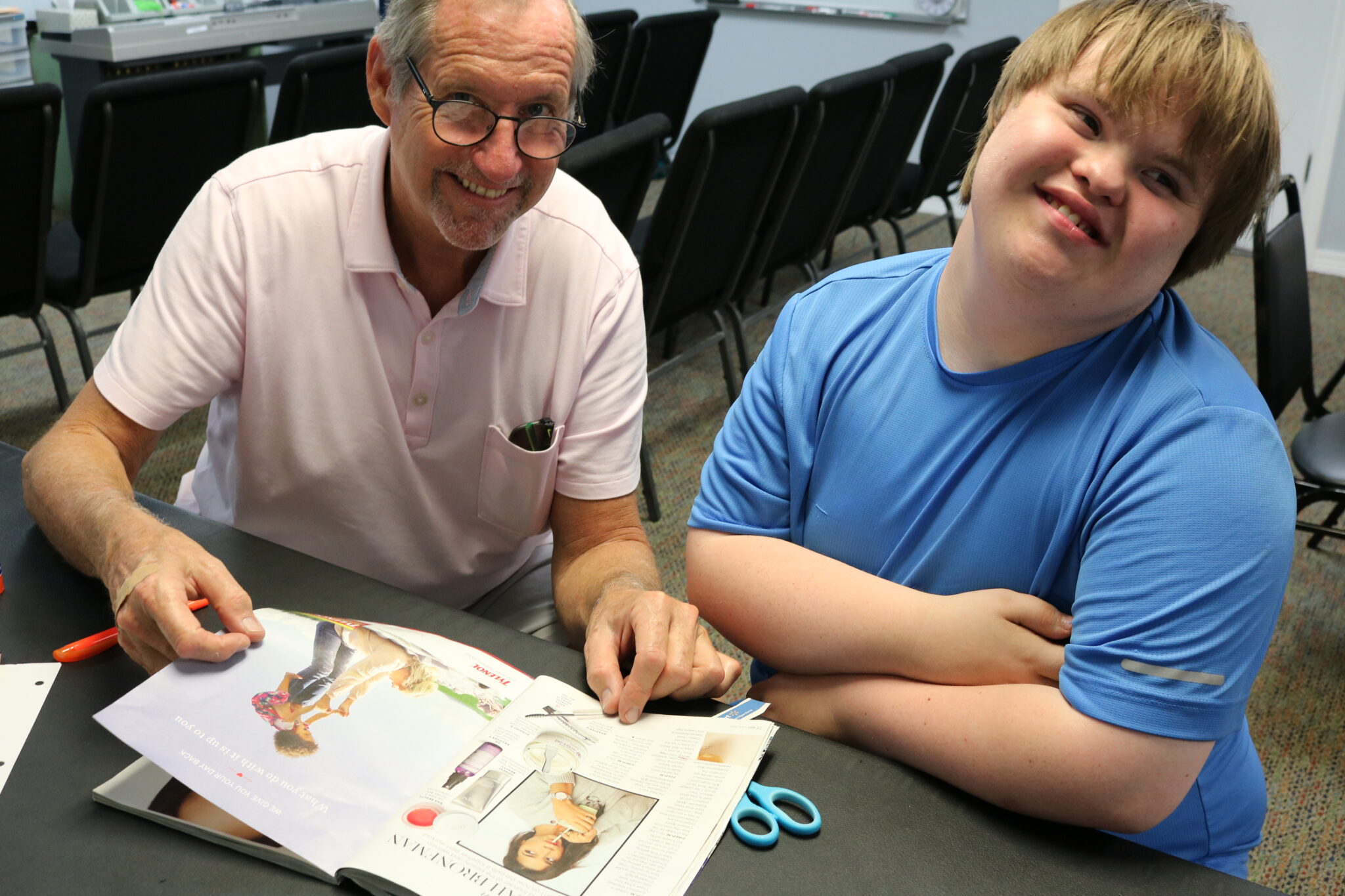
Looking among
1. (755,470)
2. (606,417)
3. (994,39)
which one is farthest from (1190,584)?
(994,39)

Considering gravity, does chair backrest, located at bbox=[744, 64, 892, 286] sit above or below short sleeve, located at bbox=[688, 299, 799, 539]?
below

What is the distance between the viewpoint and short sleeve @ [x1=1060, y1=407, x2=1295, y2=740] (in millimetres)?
822

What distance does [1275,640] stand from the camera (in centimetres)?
237

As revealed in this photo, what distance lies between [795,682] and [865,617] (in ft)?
0.35

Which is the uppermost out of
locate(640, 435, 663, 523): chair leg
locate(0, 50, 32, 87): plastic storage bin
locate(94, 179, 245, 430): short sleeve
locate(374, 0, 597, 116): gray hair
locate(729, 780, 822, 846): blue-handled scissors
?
locate(374, 0, 597, 116): gray hair

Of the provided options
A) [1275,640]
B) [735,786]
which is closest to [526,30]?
[735,786]

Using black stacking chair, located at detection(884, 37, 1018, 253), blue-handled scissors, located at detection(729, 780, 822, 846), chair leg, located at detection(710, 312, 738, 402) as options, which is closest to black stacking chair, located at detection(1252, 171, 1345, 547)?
chair leg, located at detection(710, 312, 738, 402)

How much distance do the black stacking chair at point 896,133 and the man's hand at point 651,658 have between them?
8.92ft

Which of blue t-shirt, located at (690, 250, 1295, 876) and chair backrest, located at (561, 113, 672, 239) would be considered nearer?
blue t-shirt, located at (690, 250, 1295, 876)

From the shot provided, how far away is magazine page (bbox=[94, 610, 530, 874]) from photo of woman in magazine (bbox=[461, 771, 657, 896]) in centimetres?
7

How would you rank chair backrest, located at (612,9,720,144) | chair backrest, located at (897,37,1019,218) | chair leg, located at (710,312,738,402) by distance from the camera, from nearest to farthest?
chair leg, located at (710,312,738,402) → chair backrest, located at (897,37,1019,218) → chair backrest, located at (612,9,720,144)

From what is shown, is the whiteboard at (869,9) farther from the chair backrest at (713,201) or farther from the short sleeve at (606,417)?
the short sleeve at (606,417)

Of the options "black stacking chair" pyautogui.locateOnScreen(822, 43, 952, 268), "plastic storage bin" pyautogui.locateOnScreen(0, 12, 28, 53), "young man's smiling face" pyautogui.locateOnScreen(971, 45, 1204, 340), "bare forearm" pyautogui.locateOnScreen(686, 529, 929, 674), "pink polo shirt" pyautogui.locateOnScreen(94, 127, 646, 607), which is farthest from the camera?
"plastic storage bin" pyautogui.locateOnScreen(0, 12, 28, 53)

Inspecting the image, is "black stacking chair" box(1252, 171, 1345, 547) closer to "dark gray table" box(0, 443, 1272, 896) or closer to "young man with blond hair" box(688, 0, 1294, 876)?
"young man with blond hair" box(688, 0, 1294, 876)
